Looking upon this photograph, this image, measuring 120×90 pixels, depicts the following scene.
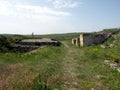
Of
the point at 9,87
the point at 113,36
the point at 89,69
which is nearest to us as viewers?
the point at 9,87

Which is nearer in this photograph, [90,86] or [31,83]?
[31,83]

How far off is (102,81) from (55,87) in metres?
3.58

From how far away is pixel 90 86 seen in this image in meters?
13.8

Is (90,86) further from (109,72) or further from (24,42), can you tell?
(24,42)

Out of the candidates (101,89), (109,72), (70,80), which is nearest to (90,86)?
(101,89)

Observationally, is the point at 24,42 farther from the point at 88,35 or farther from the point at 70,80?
the point at 70,80

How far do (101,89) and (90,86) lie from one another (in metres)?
0.71

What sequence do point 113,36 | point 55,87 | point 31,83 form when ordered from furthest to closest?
point 113,36 < point 55,87 < point 31,83

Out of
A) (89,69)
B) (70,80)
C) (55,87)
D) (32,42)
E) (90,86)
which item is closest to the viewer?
(55,87)

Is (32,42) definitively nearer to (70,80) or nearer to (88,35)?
(88,35)

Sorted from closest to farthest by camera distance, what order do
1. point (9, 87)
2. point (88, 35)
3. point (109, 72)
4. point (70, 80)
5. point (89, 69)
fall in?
point (9, 87)
point (70, 80)
point (109, 72)
point (89, 69)
point (88, 35)

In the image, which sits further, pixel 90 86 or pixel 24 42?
pixel 24 42

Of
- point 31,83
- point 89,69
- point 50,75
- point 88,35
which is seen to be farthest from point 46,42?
point 31,83

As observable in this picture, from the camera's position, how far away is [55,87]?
1293 centimetres
